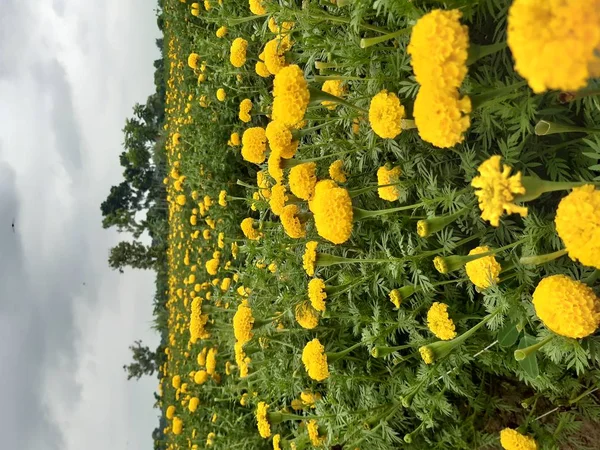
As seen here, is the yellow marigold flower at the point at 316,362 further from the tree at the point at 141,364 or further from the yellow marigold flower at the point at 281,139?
the tree at the point at 141,364

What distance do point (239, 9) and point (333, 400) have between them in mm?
2518

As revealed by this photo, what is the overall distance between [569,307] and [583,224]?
254mm

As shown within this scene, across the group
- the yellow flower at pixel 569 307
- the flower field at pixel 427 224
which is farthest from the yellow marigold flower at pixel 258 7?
the yellow flower at pixel 569 307

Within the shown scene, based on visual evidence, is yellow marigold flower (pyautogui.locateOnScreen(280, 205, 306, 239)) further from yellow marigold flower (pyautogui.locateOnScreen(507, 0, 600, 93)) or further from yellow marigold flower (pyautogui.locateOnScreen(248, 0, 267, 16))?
yellow marigold flower (pyautogui.locateOnScreen(507, 0, 600, 93))

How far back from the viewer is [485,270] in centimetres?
147

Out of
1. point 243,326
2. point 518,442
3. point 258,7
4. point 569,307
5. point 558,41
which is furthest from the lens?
point 243,326

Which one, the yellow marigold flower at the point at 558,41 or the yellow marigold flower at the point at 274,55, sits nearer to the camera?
the yellow marigold flower at the point at 558,41

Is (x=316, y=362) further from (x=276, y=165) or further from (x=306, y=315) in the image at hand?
(x=276, y=165)

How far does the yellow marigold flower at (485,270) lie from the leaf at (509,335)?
168mm

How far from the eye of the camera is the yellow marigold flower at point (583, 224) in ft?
3.09

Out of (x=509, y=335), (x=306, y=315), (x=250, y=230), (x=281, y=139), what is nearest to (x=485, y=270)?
(x=509, y=335)

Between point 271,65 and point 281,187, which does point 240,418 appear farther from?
point 271,65

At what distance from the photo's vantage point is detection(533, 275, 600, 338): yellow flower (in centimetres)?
108

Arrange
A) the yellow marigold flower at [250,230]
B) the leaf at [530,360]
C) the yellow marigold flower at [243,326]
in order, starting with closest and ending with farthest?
1. the leaf at [530,360]
2. the yellow marigold flower at [243,326]
3. the yellow marigold flower at [250,230]
